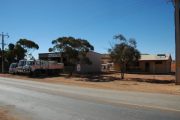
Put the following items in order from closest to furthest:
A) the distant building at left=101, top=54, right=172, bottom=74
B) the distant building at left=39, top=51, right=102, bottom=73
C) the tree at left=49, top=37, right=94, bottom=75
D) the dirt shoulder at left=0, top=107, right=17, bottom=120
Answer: the dirt shoulder at left=0, top=107, right=17, bottom=120 < the tree at left=49, top=37, right=94, bottom=75 < the distant building at left=39, top=51, right=102, bottom=73 < the distant building at left=101, top=54, right=172, bottom=74

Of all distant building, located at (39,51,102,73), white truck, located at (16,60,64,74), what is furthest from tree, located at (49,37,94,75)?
distant building, located at (39,51,102,73)

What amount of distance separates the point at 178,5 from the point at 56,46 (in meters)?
20.8

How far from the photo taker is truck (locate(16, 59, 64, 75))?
44938mm

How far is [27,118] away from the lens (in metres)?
10.9

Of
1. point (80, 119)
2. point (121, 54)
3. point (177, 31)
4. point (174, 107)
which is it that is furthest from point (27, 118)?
point (121, 54)

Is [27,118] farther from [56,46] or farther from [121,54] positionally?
[56,46]

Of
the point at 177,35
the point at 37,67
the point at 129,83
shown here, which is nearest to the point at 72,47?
the point at 37,67

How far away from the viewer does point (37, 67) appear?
4541 cm

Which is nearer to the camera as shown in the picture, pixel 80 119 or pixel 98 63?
pixel 80 119

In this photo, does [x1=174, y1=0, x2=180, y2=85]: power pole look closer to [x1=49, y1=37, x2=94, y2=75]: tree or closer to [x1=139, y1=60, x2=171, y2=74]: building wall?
[x1=49, y1=37, x2=94, y2=75]: tree

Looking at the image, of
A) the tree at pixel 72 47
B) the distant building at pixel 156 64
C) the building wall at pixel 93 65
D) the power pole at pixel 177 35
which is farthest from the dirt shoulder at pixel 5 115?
the distant building at pixel 156 64

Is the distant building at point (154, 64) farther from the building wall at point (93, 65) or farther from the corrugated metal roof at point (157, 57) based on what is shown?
the building wall at point (93, 65)

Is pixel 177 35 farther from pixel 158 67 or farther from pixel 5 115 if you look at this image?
pixel 158 67

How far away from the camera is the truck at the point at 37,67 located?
44.9 m
